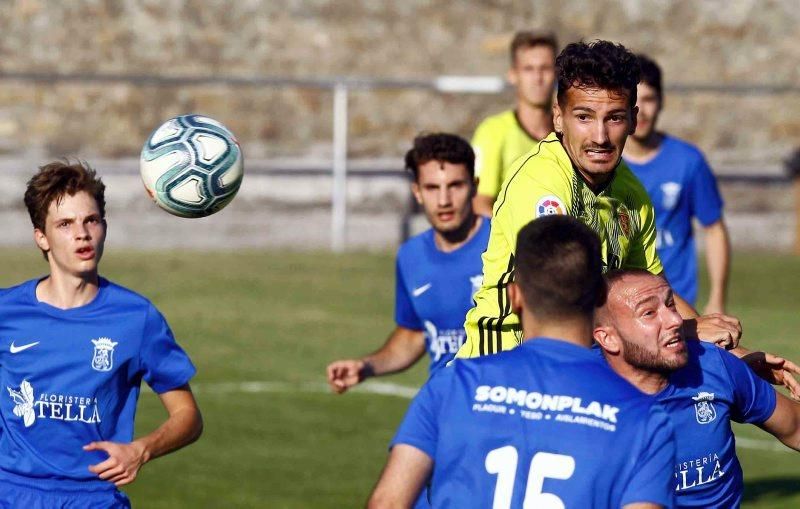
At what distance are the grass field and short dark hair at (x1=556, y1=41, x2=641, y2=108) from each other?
3.99 meters

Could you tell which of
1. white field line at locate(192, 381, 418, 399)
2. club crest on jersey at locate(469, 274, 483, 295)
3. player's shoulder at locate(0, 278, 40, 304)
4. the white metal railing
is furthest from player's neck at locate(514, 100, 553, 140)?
the white metal railing

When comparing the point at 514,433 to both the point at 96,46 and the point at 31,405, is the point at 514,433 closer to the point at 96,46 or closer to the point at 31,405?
the point at 31,405

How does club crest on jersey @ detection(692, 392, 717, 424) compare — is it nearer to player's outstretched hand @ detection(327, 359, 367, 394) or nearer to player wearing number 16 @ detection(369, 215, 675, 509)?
player wearing number 16 @ detection(369, 215, 675, 509)

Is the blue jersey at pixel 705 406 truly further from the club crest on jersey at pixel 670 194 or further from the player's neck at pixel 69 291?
the club crest on jersey at pixel 670 194

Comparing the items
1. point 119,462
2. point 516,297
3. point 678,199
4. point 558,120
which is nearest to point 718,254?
point 678,199

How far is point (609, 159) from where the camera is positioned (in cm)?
533

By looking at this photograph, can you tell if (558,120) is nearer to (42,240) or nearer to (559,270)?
(559,270)

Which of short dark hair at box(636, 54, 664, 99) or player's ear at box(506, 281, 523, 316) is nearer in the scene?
player's ear at box(506, 281, 523, 316)

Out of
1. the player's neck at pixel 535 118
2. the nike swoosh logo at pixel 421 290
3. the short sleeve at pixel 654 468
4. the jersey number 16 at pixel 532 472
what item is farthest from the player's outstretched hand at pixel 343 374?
the player's neck at pixel 535 118

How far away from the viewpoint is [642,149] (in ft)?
32.2

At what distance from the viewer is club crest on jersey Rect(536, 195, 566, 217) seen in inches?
200

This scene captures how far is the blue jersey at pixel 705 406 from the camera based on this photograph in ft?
18.1

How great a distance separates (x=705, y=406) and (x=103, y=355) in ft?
7.94

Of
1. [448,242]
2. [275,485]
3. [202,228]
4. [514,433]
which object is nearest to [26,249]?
[202,228]
